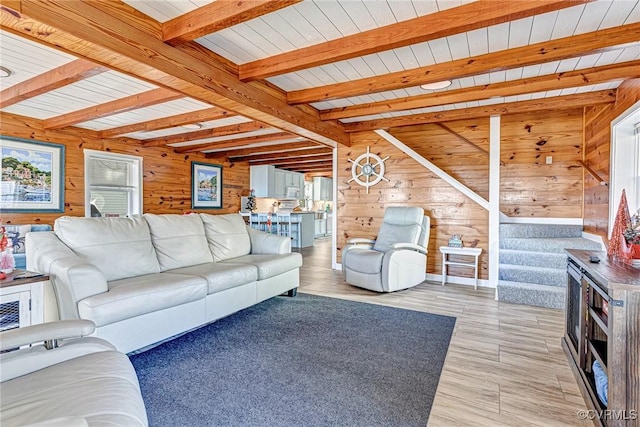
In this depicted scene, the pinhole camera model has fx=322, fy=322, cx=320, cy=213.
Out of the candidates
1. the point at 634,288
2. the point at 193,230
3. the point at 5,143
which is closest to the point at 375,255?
the point at 193,230

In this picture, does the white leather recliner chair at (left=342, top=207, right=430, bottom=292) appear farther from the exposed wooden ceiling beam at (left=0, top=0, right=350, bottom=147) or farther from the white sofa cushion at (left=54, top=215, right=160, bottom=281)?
the white sofa cushion at (left=54, top=215, right=160, bottom=281)

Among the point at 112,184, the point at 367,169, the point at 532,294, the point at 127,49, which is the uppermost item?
the point at 127,49

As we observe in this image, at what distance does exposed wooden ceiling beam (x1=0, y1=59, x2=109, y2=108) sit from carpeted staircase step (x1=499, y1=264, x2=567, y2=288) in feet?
14.5

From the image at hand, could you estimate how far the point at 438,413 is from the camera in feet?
5.48

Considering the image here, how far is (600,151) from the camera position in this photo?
12.7 ft

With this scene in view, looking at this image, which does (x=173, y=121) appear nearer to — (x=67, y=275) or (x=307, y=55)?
(x=307, y=55)

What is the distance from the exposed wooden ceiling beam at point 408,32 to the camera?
186 cm

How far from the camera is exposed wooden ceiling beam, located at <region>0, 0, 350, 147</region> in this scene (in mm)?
1701

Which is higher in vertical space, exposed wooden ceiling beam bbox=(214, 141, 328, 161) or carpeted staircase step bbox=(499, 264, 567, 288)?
exposed wooden ceiling beam bbox=(214, 141, 328, 161)

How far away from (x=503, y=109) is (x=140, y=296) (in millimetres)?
4291

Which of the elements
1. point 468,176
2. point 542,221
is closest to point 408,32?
point 468,176

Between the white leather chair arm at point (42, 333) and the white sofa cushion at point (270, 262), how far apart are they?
1925 mm

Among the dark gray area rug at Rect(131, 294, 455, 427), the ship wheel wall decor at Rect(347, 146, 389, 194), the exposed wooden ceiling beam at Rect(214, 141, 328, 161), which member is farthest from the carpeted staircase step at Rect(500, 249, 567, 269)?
the exposed wooden ceiling beam at Rect(214, 141, 328, 161)

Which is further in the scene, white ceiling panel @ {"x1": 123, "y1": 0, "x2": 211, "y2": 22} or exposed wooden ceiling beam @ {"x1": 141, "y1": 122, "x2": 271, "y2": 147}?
exposed wooden ceiling beam @ {"x1": 141, "y1": 122, "x2": 271, "y2": 147}
